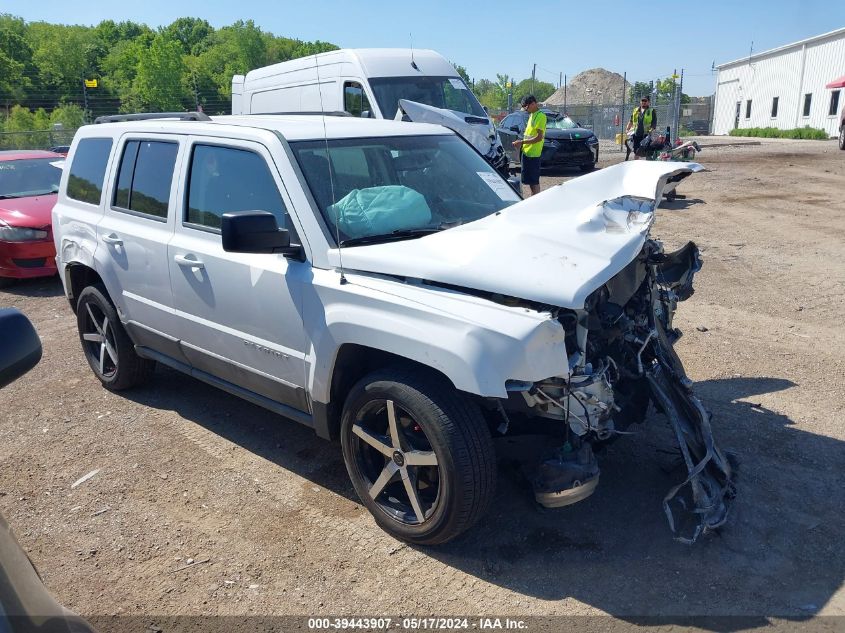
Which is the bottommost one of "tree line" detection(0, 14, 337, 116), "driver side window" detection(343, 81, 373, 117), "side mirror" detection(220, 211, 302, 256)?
"side mirror" detection(220, 211, 302, 256)

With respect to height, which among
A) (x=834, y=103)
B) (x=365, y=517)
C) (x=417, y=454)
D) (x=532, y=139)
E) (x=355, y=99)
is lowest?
(x=365, y=517)

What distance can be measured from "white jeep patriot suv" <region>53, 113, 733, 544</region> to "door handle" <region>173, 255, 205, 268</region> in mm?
44

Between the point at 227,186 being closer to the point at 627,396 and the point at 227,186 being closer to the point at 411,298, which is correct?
the point at 411,298

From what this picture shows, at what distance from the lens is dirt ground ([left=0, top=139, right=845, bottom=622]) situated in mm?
3129

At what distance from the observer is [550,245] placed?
333 centimetres

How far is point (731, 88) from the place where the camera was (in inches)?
2222

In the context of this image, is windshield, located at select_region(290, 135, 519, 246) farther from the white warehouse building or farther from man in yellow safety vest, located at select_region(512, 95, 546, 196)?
the white warehouse building

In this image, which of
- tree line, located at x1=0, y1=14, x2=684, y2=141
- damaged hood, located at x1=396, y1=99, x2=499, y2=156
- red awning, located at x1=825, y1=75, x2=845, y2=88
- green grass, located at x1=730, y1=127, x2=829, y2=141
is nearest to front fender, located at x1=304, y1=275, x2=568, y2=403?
damaged hood, located at x1=396, y1=99, x2=499, y2=156

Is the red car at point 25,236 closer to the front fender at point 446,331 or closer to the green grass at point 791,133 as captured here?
the front fender at point 446,331

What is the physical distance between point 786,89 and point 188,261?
5249 cm

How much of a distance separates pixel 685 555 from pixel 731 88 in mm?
61147

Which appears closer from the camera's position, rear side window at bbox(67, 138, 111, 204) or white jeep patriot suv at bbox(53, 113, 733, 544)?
white jeep patriot suv at bbox(53, 113, 733, 544)

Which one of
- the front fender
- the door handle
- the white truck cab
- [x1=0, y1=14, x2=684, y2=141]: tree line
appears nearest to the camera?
the front fender

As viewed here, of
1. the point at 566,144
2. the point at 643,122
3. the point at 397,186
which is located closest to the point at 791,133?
the point at 566,144
